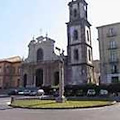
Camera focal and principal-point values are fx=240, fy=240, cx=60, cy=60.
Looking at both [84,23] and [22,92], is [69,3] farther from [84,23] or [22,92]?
[22,92]

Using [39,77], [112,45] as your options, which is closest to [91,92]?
[112,45]

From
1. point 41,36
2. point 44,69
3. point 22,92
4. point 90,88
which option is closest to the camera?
point 90,88

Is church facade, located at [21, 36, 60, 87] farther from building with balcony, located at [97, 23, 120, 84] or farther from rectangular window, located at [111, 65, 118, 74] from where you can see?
rectangular window, located at [111, 65, 118, 74]

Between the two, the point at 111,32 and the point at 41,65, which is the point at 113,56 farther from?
the point at 41,65

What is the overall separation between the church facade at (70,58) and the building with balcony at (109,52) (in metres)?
3.48

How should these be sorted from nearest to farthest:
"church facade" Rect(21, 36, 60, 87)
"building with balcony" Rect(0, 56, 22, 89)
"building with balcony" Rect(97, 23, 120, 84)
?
"building with balcony" Rect(97, 23, 120, 84)
"church facade" Rect(21, 36, 60, 87)
"building with balcony" Rect(0, 56, 22, 89)

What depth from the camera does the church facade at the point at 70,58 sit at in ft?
182

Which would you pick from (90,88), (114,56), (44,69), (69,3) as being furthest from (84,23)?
(90,88)

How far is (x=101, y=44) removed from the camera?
55.8 meters

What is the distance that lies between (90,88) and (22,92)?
52.9 feet

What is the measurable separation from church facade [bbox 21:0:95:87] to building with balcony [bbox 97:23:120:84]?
3.48m

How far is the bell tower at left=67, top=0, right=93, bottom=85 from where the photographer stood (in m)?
54.9

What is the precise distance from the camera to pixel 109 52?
54.5 metres

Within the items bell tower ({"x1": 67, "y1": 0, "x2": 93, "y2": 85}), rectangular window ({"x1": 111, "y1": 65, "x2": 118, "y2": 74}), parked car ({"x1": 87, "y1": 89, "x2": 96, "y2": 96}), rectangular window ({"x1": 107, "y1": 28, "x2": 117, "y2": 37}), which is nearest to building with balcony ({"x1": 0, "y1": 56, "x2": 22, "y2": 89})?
bell tower ({"x1": 67, "y1": 0, "x2": 93, "y2": 85})
